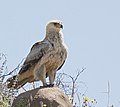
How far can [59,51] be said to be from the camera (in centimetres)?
901

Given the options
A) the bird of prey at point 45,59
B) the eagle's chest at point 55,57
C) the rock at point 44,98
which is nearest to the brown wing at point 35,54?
the bird of prey at point 45,59

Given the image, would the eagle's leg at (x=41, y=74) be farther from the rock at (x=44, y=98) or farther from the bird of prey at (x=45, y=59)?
the rock at (x=44, y=98)

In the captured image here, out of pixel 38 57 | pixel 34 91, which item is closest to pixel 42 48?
pixel 38 57

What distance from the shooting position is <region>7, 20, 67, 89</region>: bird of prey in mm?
9047

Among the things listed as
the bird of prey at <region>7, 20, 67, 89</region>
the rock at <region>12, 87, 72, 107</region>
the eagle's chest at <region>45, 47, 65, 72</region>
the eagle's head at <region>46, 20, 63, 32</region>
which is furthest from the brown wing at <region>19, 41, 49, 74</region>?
the rock at <region>12, 87, 72, 107</region>

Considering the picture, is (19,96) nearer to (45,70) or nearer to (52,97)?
(52,97)

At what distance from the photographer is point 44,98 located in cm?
732

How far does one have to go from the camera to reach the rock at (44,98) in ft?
23.6

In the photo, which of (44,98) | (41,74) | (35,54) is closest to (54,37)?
(35,54)

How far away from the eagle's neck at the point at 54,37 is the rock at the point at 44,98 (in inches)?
65.0

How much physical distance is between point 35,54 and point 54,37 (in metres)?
0.46

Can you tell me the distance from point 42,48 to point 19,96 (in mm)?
1841

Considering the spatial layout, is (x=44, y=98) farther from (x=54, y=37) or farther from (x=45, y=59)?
(x=54, y=37)

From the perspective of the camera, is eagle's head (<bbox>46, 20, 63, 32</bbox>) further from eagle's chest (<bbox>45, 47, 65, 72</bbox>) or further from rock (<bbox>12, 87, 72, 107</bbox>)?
rock (<bbox>12, 87, 72, 107</bbox>)
